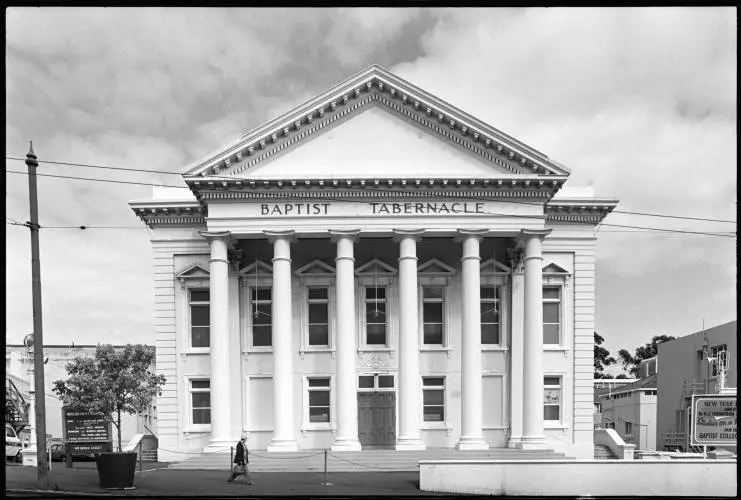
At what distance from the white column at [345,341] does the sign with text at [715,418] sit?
1151 cm

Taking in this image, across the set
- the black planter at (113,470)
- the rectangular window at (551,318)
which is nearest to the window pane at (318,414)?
the rectangular window at (551,318)

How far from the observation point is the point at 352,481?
26062 millimetres

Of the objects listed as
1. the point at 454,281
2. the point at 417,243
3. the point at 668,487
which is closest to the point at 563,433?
the point at 454,281

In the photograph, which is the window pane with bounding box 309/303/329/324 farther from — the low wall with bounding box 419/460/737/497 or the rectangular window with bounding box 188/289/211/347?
the low wall with bounding box 419/460/737/497

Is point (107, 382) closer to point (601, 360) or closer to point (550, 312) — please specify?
point (550, 312)

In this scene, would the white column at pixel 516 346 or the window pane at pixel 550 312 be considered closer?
the white column at pixel 516 346

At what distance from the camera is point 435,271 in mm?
34781

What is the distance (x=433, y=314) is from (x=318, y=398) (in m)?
5.59

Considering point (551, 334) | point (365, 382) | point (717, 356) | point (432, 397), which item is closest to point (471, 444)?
point (432, 397)

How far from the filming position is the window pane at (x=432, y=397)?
34.5m

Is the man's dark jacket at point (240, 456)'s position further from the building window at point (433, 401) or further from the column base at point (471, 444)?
the building window at point (433, 401)

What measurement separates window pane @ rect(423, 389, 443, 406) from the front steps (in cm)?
306

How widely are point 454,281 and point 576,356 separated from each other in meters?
5.86
